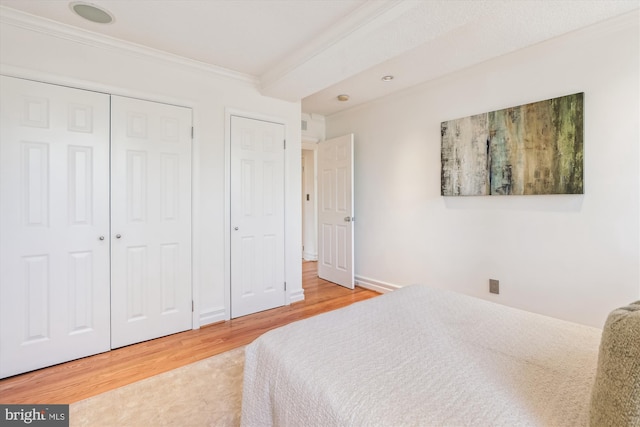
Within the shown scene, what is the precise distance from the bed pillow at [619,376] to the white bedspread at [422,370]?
0.13m

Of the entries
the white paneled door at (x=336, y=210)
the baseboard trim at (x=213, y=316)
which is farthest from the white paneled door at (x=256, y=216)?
the white paneled door at (x=336, y=210)

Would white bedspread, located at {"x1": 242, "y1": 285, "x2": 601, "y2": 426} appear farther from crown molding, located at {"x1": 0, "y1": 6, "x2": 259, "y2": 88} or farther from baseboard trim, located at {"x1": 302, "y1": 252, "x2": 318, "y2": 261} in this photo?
baseboard trim, located at {"x1": 302, "y1": 252, "x2": 318, "y2": 261}

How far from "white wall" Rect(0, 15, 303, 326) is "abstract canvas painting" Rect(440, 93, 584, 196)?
1.66 m

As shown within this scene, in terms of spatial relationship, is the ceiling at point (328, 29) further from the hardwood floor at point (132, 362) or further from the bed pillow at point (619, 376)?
the hardwood floor at point (132, 362)

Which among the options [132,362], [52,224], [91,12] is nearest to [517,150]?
[91,12]

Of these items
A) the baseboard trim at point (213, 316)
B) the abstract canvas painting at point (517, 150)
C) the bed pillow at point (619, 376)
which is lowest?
the baseboard trim at point (213, 316)

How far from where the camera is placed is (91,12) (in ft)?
6.40

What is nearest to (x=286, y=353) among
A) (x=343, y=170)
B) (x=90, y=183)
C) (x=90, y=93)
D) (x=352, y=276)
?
(x=90, y=183)

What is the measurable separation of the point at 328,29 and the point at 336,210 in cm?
235

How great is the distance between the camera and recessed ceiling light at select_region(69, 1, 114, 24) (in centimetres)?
188

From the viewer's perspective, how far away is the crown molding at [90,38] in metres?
1.94

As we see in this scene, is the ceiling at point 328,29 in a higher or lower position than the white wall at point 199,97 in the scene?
higher

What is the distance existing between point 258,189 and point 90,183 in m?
1.37

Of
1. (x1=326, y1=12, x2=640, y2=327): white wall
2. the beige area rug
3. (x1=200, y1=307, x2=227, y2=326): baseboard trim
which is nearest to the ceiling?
(x1=326, y1=12, x2=640, y2=327): white wall
